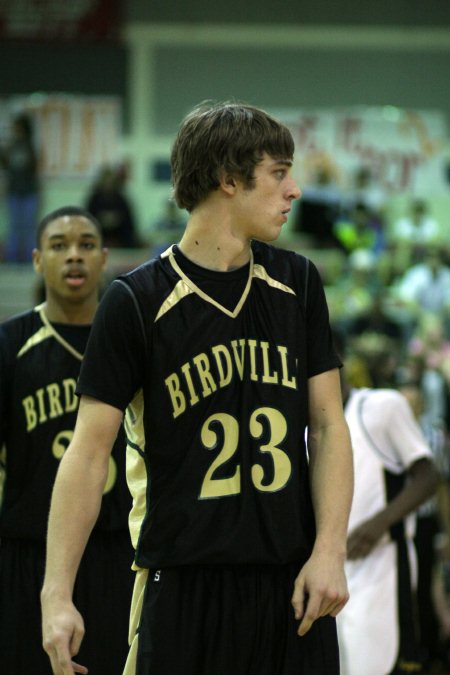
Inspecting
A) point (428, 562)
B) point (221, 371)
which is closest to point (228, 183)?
point (221, 371)

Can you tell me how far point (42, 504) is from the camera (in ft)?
15.1

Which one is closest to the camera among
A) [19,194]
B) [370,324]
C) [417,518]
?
[417,518]

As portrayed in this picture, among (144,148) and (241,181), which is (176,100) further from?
(241,181)

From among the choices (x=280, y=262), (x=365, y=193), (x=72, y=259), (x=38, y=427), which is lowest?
(x=38, y=427)

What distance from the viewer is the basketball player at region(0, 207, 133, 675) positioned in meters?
4.61

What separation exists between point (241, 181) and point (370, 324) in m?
12.5

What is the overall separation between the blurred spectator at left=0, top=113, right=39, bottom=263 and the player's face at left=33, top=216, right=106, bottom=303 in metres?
15.5

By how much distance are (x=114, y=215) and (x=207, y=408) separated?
17.0 metres

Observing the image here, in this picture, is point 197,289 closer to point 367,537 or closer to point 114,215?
point 367,537

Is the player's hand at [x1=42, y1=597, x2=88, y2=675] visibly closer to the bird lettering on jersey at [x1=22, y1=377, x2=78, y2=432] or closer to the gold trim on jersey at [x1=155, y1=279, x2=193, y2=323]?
the gold trim on jersey at [x1=155, y1=279, x2=193, y2=323]

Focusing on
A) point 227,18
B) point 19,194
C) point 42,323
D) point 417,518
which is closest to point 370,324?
point 417,518

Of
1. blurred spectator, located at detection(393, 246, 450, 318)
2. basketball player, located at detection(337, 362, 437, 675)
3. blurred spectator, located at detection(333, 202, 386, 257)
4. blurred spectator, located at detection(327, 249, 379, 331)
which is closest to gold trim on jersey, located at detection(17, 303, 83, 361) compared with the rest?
basketball player, located at detection(337, 362, 437, 675)

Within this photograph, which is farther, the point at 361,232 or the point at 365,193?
the point at 365,193

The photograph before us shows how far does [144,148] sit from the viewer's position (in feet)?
74.6
